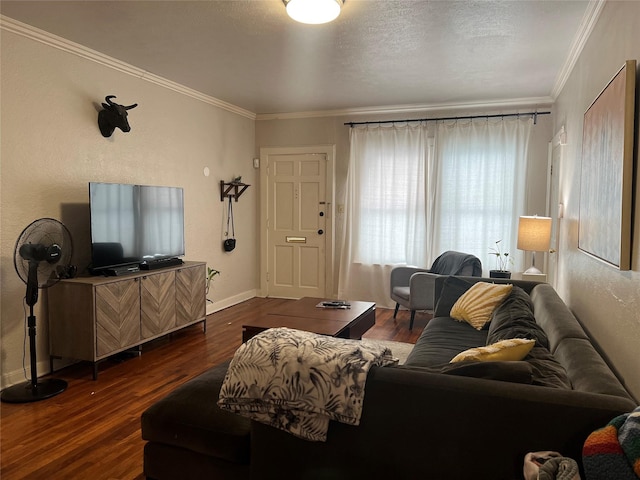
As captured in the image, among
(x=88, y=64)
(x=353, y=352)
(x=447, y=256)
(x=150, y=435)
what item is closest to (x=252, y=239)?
(x=447, y=256)

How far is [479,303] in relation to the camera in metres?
3.22

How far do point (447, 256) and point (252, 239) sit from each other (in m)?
2.75

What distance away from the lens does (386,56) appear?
3730mm

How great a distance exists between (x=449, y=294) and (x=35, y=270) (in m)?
3.02

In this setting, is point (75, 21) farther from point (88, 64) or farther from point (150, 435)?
point (150, 435)

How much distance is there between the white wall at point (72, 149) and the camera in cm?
319

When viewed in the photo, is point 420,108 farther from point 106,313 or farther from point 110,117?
point 106,313

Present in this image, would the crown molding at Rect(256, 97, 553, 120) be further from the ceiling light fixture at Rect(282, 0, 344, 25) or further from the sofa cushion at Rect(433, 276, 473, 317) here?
the ceiling light fixture at Rect(282, 0, 344, 25)

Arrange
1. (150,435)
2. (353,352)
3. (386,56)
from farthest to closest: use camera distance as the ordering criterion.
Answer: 1. (386,56)
2. (150,435)
3. (353,352)

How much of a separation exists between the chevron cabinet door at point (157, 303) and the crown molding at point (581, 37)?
12.1ft

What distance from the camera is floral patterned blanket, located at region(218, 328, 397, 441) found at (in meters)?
1.50

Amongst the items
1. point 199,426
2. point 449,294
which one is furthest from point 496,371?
point 449,294

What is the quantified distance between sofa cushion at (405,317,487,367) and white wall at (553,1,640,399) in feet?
2.16

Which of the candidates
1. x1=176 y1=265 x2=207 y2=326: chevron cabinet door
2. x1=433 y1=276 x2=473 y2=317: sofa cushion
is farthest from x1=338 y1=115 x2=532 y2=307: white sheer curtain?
x1=176 y1=265 x2=207 y2=326: chevron cabinet door
